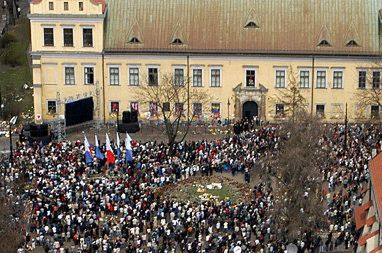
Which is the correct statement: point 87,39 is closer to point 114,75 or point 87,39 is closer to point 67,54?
point 67,54

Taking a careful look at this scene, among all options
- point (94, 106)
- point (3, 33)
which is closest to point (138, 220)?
point (94, 106)

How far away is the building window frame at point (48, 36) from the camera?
290 feet

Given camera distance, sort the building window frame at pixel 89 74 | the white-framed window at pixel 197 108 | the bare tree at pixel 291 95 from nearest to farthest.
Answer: the bare tree at pixel 291 95, the white-framed window at pixel 197 108, the building window frame at pixel 89 74

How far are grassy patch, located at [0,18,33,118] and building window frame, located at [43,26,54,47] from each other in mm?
8354

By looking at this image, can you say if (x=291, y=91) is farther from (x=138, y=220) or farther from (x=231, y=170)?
(x=138, y=220)

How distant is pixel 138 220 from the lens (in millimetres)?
61375

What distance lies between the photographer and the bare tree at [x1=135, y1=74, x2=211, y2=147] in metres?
86.8

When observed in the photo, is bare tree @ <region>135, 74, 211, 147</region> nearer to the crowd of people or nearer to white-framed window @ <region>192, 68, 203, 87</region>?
white-framed window @ <region>192, 68, 203, 87</region>

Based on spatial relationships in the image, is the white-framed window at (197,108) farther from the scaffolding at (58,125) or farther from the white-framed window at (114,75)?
the scaffolding at (58,125)

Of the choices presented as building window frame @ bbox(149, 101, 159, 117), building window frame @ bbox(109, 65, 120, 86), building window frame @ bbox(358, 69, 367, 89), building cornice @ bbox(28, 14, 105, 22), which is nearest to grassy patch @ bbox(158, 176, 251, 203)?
building window frame @ bbox(149, 101, 159, 117)

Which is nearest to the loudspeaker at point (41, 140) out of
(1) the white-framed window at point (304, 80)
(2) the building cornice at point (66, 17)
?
(2) the building cornice at point (66, 17)

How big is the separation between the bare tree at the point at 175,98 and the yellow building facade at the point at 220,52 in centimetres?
60

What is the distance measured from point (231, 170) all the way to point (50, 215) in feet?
56.1

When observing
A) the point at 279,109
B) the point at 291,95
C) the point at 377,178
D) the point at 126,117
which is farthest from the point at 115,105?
the point at 377,178
